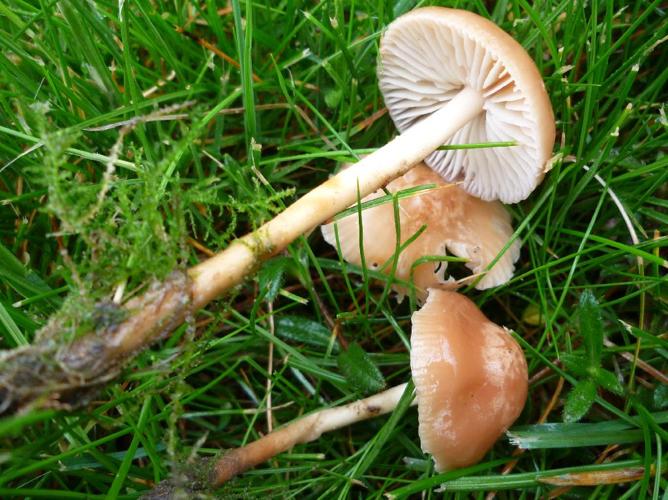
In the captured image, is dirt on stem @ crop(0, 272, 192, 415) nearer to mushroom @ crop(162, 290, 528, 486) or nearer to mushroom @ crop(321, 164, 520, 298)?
mushroom @ crop(162, 290, 528, 486)

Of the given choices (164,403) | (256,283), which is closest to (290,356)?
(256,283)

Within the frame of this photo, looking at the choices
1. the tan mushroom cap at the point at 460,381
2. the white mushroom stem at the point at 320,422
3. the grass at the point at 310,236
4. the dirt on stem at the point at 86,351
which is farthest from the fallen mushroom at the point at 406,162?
the white mushroom stem at the point at 320,422

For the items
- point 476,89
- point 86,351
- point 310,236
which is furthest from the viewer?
point 310,236

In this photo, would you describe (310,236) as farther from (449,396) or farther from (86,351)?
(86,351)

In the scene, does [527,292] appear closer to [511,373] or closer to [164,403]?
[511,373]

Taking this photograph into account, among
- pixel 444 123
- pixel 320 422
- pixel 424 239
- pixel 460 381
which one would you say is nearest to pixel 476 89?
pixel 444 123

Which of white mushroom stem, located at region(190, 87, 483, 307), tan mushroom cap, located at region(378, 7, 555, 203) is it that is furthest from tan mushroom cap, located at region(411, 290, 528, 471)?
tan mushroom cap, located at region(378, 7, 555, 203)

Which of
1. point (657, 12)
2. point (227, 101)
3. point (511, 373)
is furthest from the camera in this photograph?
point (657, 12)
